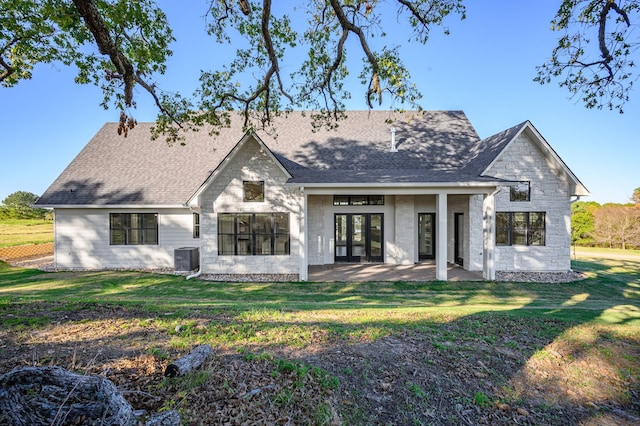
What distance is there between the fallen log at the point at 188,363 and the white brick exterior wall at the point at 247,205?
28.3ft

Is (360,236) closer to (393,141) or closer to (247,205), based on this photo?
(393,141)

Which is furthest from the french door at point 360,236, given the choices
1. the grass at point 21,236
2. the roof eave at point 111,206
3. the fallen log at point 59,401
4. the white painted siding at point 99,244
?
the grass at point 21,236

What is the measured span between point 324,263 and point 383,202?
13.3ft

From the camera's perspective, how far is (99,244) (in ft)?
46.1

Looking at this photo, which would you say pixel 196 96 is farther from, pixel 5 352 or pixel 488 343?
pixel 488 343

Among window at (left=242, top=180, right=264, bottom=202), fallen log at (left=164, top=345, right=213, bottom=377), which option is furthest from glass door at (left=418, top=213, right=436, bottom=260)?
fallen log at (left=164, top=345, right=213, bottom=377)

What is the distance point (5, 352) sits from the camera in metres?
3.72

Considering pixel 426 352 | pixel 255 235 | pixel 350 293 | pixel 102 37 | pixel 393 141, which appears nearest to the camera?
pixel 426 352

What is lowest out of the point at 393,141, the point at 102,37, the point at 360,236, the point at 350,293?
the point at 350,293

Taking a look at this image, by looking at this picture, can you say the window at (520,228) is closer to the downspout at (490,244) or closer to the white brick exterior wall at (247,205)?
the downspout at (490,244)

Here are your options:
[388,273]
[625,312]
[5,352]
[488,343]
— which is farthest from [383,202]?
[5,352]

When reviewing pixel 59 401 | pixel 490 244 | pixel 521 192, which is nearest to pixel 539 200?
pixel 521 192

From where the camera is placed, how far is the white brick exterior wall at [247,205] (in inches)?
482

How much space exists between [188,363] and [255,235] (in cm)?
914
